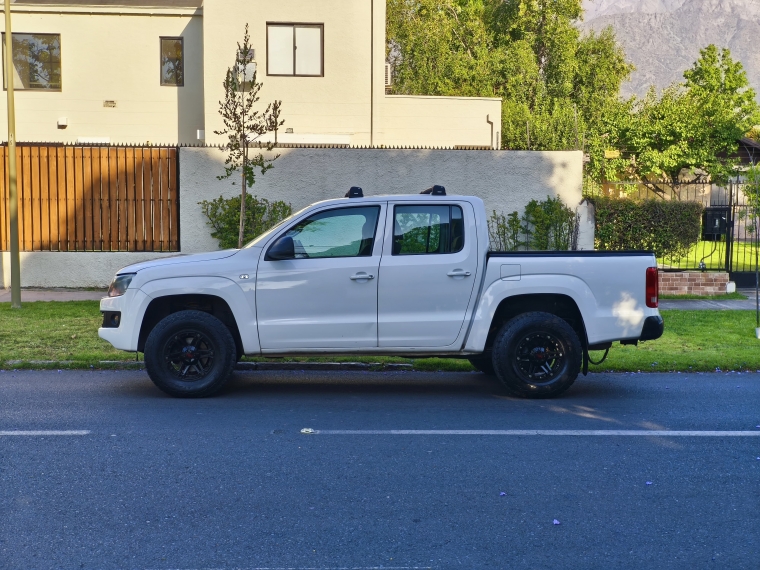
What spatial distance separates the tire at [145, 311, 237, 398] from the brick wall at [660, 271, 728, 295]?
35.1 feet

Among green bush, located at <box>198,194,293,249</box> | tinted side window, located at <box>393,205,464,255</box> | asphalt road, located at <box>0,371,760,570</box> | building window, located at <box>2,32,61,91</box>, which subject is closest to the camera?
asphalt road, located at <box>0,371,760,570</box>

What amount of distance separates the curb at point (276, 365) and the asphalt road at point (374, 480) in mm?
1160

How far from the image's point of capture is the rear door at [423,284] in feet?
28.1

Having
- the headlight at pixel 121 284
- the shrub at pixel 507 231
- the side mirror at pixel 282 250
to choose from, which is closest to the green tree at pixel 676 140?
the shrub at pixel 507 231

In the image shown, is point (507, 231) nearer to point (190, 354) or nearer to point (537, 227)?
point (537, 227)

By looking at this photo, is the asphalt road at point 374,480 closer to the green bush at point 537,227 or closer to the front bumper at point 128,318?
the front bumper at point 128,318

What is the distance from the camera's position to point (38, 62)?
25828 mm

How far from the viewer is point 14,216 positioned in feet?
47.2

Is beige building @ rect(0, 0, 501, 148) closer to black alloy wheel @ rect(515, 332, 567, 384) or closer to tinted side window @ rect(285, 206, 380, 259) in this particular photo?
tinted side window @ rect(285, 206, 380, 259)

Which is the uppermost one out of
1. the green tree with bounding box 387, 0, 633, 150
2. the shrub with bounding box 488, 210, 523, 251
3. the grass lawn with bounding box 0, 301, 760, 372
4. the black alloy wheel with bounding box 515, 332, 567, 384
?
the green tree with bounding box 387, 0, 633, 150

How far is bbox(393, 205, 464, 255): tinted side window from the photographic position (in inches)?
343

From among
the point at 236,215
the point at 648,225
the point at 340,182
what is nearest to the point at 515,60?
the point at 648,225

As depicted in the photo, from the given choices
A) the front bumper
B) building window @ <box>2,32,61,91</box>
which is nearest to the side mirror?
the front bumper

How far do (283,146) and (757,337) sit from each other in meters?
8.72
